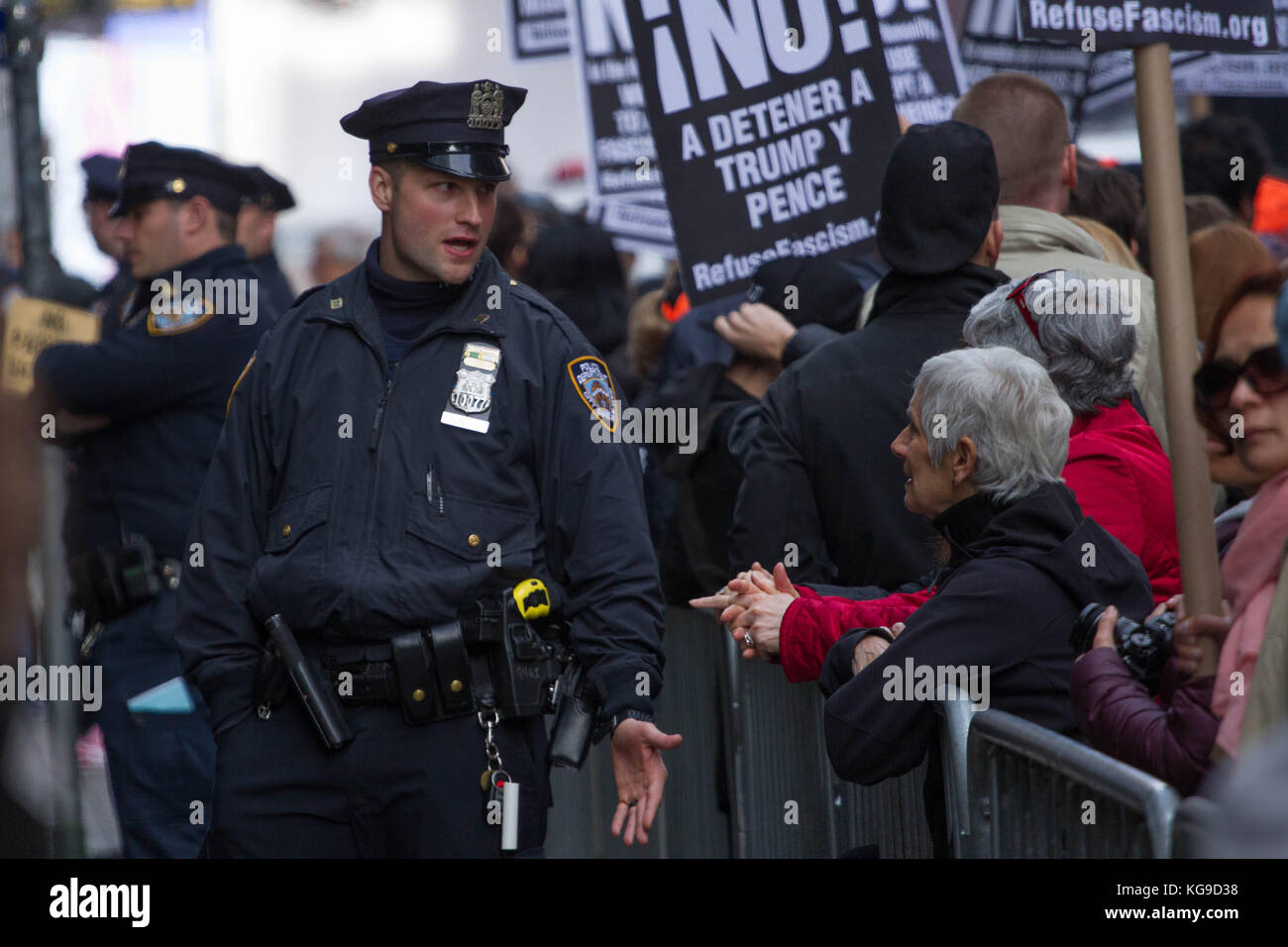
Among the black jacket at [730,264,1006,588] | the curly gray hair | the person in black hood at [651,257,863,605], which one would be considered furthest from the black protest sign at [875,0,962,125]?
the curly gray hair

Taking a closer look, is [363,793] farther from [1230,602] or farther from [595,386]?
[1230,602]

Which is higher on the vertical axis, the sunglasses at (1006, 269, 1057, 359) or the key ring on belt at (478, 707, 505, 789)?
the sunglasses at (1006, 269, 1057, 359)

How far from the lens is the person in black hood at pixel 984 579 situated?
3.31 m

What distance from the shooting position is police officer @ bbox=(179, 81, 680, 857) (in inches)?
149

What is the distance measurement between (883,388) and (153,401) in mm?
2498

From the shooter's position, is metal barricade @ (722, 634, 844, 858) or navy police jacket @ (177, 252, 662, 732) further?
metal barricade @ (722, 634, 844, 858)

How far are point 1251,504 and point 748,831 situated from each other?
305 centimetres

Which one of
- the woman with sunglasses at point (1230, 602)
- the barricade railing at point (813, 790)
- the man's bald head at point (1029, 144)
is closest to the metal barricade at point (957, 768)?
the barricade railing at point (813, 790)

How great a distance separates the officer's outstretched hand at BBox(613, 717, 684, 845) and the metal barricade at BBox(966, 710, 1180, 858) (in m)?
0.82

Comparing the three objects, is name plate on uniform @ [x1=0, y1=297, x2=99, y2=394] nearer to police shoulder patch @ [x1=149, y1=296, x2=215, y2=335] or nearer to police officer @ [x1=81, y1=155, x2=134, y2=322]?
police shoulder patch @ [x1=149, y1=296, x2=215, y2=335]
